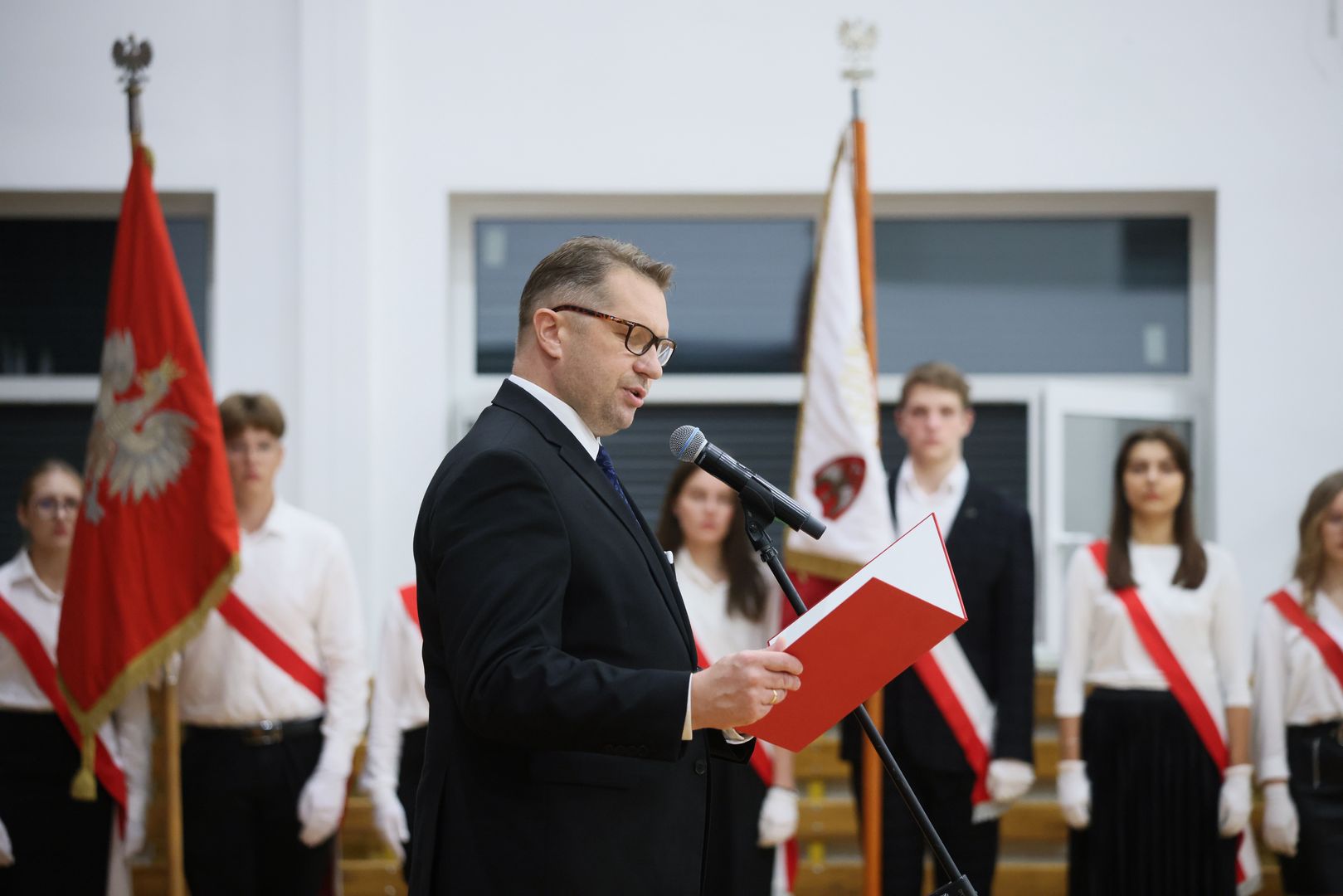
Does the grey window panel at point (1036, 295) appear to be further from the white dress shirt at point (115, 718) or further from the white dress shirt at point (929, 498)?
the white dress shirt at point (115, 718)

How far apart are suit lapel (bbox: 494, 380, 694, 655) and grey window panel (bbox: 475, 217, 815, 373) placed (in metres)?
2.97

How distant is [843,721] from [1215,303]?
2.00 metres

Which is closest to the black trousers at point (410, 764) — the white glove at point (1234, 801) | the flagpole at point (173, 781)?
the flagpole at point (173, 781)

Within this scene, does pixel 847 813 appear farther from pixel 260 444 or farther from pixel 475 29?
pixel 475 29

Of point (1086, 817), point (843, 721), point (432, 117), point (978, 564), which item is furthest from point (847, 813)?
point (432, 117)

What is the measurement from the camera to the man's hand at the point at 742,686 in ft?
4.41

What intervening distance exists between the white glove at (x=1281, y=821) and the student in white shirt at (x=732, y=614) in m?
→ 1.16

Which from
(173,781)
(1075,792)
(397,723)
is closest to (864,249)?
(1075,792)

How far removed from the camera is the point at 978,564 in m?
3.10

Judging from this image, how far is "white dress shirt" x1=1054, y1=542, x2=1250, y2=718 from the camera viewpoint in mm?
3178

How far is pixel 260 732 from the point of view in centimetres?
312

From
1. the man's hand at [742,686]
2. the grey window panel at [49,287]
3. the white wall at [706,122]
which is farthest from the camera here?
the grey window panel at [49,287]

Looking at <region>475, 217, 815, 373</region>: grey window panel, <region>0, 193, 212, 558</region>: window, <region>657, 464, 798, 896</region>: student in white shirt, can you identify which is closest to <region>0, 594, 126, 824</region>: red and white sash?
<region>0, 193, 212, 558</region>: window

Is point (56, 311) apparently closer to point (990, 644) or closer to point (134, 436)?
point (134, 436)
